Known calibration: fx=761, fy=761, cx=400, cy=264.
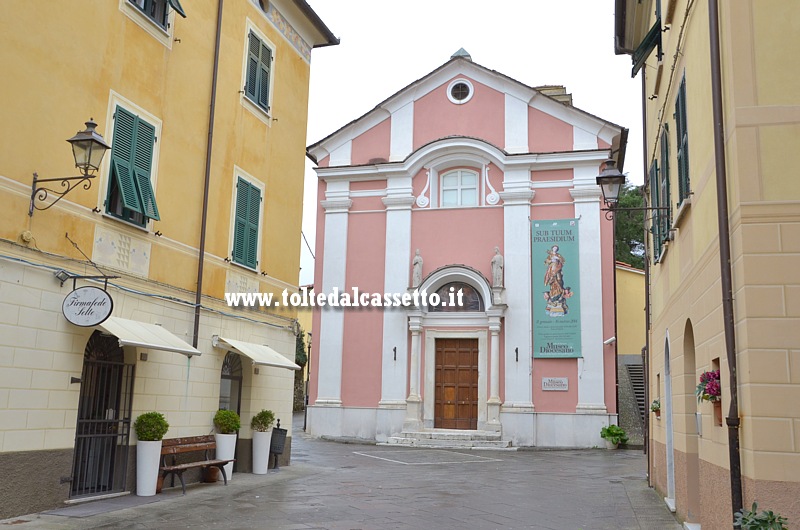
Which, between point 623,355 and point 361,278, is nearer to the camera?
point 361,278

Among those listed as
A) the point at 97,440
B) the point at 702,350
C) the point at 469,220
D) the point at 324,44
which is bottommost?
the point at 97,440

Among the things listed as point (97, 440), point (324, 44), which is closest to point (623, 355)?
point (324, 44)

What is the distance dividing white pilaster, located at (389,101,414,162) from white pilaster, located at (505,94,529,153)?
3273mm

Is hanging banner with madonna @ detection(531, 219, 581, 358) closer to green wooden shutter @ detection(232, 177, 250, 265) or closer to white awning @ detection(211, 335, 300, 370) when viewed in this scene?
white awning @ detection(211, 335, 300, 370)

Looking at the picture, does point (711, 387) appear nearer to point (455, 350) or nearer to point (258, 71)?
point (258, 71)

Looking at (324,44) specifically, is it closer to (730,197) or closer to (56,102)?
(56,102)

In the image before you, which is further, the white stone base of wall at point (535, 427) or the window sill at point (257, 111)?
the white stone base of wall at point (535, 427)

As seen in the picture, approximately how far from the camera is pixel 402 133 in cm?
2611

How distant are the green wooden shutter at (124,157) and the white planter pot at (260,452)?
17.4 feet

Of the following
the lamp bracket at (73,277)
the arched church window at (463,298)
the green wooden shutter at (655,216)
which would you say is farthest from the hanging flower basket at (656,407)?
the arched church window at (463,298)

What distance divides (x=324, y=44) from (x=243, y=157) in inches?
183

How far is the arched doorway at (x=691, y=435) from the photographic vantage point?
8.76m

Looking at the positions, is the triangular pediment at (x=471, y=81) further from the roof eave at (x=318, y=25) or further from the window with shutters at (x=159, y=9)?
the window with shutters at (x=159, y=9)

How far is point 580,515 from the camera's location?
33.8ft
